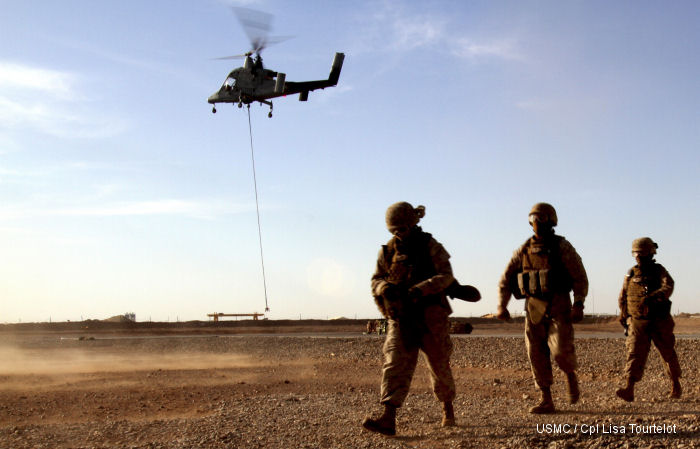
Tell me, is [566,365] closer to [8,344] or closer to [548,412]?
[548,412]

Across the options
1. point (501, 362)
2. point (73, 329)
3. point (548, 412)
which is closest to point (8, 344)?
point (73, 329)

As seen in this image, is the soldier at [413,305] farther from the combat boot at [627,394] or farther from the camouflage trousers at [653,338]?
the camouflage trousers at [653,338]

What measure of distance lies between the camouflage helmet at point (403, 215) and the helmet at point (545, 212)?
1324 millimetres

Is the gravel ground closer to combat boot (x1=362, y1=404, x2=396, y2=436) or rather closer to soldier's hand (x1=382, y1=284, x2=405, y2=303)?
combat boot (x1=362, y1=404, x2=396, y2=436)

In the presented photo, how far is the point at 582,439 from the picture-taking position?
5531 millimetres

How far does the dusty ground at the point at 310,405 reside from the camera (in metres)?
6.04

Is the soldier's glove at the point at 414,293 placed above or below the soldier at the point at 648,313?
above

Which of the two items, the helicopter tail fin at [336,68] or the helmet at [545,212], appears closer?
the helmet at [545,212]

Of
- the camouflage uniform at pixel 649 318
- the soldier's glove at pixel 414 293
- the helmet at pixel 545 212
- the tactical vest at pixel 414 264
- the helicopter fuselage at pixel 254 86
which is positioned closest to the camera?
the soldier's glove at pixel 414 293

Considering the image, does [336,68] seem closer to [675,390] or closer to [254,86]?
[254,86]

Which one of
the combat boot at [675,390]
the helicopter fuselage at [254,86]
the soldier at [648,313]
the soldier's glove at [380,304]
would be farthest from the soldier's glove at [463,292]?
the helicopter fuselage at [254,86]

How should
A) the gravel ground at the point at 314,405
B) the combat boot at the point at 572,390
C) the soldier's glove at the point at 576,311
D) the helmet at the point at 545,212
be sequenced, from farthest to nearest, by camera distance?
the combat boot at the point at 572,390
the helmet at the point at 545,212
the soldier's glove at the point at 576,311
the gravel ground at the point at 314,405

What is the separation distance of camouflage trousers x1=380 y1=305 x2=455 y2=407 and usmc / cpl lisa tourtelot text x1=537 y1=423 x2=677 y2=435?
100 cm

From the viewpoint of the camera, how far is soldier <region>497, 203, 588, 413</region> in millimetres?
6918
